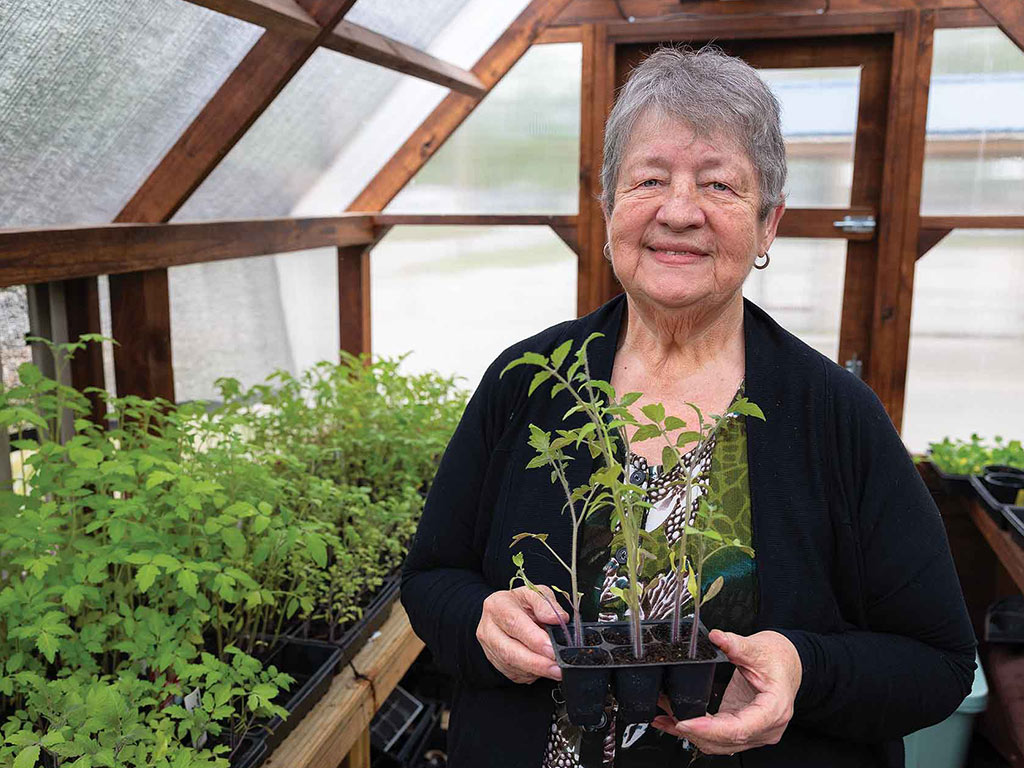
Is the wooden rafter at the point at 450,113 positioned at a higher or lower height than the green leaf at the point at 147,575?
higher

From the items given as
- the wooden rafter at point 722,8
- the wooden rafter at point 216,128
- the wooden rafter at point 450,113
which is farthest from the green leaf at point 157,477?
the wooden rafter at point 722,8

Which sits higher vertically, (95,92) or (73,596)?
(95,92)

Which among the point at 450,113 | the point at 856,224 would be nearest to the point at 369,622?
the point at 450,113

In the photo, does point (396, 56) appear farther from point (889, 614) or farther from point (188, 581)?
point (889, 614)

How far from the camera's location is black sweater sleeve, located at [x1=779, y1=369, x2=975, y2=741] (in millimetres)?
1065

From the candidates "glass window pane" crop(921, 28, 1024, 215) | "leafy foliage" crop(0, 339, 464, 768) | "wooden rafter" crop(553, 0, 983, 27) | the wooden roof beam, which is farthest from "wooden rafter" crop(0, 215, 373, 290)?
"glass window pane" crop(921, 28, 1024, 215)

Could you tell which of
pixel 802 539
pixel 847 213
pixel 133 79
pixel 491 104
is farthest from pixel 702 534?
pixel 491 104

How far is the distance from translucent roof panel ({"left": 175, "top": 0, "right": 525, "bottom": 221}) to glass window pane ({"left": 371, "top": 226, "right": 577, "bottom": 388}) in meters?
0.39

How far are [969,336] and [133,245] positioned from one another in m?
2.93

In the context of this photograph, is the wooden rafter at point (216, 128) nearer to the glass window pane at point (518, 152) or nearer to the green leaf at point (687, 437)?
the glass window pane at point (518, 152)

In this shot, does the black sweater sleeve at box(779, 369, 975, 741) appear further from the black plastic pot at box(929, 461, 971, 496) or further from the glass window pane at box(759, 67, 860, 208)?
the glass window pane at box(759, 67, 860, 208)

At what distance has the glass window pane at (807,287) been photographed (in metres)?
3.39

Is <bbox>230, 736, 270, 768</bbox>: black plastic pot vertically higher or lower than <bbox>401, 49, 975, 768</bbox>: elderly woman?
lower

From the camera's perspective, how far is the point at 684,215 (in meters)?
1.14
